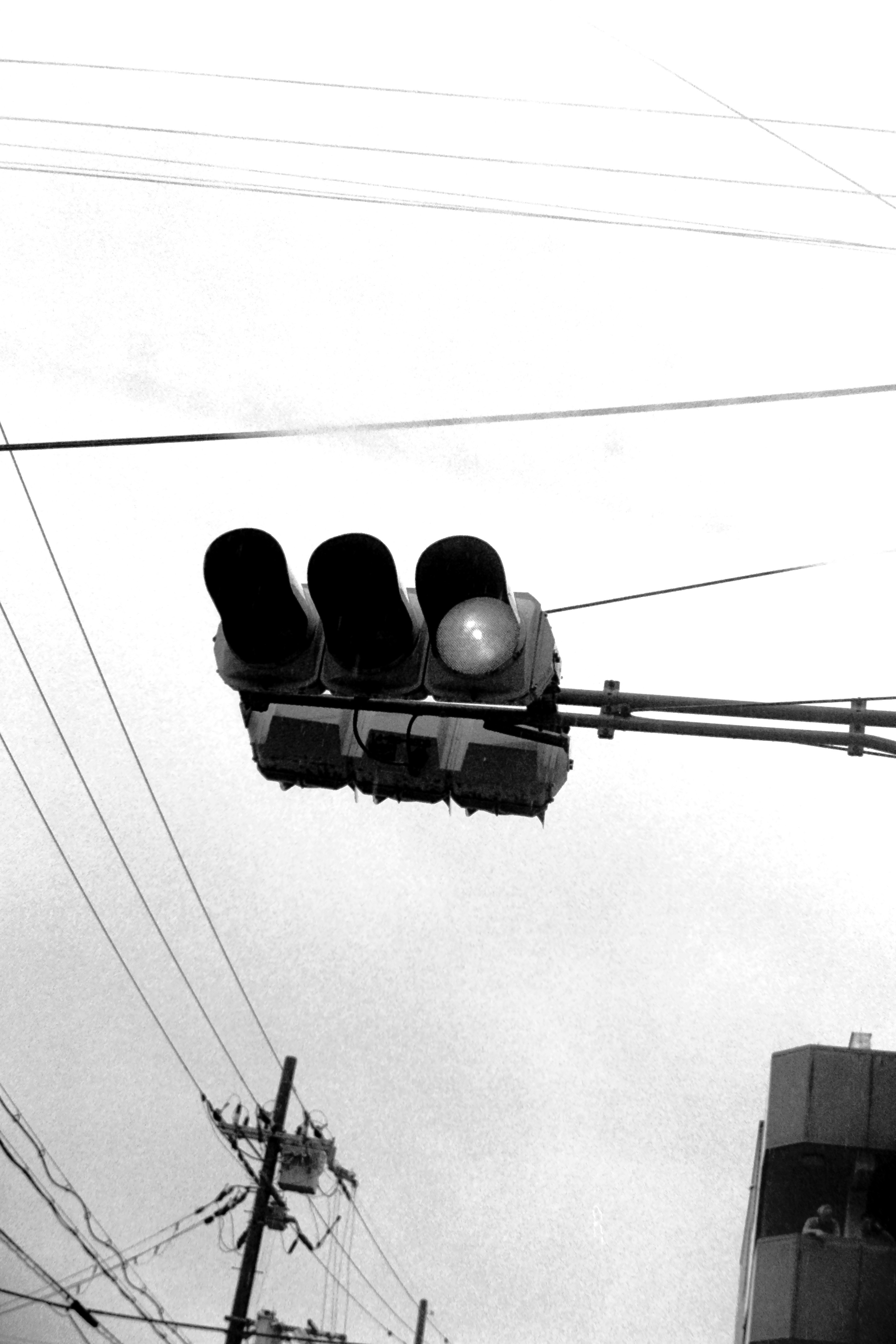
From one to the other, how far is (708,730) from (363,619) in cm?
149

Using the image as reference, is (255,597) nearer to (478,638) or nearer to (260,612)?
(260,612)

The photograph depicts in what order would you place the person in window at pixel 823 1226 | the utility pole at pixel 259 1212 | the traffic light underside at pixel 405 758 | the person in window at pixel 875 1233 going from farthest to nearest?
the person in window at pixel 823 1226
the person in window at pixel 875 1233
the utility pole at pixel 259 1212
the traffic light underside at pixel 405 758

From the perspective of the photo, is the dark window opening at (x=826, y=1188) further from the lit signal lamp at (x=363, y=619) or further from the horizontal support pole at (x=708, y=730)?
the lit signal lamp at (x=363, y=619)

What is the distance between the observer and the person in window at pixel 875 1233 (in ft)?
82.3

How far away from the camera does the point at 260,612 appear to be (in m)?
5.17

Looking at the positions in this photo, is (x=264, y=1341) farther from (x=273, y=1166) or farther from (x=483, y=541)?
(x=483, y=541)

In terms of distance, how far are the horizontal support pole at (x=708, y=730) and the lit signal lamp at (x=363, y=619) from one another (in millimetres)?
716

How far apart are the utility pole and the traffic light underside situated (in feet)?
67.1

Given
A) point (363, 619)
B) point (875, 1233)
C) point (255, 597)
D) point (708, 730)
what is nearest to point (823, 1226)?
point (875, 1233)

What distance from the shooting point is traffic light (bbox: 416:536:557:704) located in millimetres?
5062

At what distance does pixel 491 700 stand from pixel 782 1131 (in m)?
24.1

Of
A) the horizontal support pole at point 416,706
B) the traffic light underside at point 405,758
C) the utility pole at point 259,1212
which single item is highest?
the utility pole at point 259,1212

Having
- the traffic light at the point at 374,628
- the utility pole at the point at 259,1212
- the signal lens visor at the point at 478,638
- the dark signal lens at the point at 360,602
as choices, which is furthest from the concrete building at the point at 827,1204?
the dark signal lens at the point at 360,602

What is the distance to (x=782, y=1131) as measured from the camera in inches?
1047
